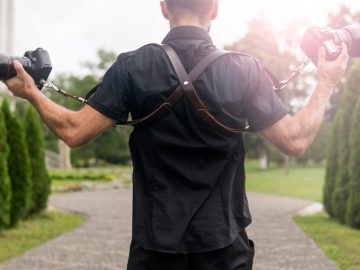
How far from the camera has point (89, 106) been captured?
218 cm

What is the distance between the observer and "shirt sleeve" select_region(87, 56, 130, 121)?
2139 millimetres

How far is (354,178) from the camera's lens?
35.6 ft

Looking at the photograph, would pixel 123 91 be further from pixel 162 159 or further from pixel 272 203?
pixel 272 203

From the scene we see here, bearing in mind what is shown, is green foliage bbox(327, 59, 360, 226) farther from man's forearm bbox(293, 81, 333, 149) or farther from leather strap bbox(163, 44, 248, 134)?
leather strap bbox(163, 44, 248, 134)

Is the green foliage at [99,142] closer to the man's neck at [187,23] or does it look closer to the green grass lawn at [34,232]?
the green grass lawn at [34,232]

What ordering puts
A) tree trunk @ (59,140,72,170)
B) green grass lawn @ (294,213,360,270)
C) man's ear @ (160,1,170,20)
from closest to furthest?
man's ear @ (160,1,170,20) → green grass lawn @ (294,213,360,270) → tree trunk @ (59,140,72,170)

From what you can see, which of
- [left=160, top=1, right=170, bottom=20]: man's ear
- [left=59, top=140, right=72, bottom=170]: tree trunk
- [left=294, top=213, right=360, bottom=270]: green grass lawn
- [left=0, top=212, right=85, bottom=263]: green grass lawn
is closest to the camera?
[left=160, top=1, right=170, bottom=20]: man's ear

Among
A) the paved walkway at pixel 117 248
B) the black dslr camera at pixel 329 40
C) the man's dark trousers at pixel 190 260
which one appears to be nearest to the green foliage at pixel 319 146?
the paved walkway at pixel 117 248

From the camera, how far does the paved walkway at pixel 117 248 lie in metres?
7.25

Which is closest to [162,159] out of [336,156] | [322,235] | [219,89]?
[219,89]

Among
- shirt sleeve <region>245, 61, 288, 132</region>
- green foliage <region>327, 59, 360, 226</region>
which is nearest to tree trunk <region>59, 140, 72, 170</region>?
green foliage <region>327, 59, 360, 226</region>

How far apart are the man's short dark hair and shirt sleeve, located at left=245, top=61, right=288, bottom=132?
272 millimetres

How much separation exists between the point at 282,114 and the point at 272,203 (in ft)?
49.2

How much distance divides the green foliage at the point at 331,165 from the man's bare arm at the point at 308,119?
10.1m
